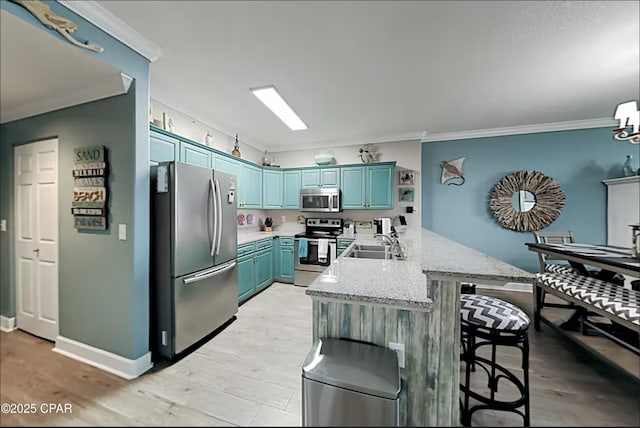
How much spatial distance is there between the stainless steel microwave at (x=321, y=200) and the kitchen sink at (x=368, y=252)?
1528 millimetres

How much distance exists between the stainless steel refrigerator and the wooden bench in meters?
2.55

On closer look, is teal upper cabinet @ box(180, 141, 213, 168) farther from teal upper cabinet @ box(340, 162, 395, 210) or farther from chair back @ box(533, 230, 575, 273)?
chair back @ box(533, 230, 575, 273)

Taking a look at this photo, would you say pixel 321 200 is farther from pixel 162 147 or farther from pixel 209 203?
pixel 162 147

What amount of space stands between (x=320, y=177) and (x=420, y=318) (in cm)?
353

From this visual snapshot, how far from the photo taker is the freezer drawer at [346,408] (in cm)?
59

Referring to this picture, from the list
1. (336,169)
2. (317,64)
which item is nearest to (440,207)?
(336,169)

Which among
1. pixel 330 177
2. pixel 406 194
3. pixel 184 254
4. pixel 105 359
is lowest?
pixel 105 359

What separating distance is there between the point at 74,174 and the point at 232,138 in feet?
8.25

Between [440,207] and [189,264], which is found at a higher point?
[440,207]

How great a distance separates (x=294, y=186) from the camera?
4555 millimetres

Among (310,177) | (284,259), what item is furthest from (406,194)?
(284,259)

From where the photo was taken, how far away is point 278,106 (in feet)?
9.85

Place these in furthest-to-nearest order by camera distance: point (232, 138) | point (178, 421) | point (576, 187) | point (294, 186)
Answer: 1. point (294, 186)
2. point (232, 138)
3. point (576, 187)
4. point (178, 421)

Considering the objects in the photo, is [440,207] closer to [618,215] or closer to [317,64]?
[618,215]
